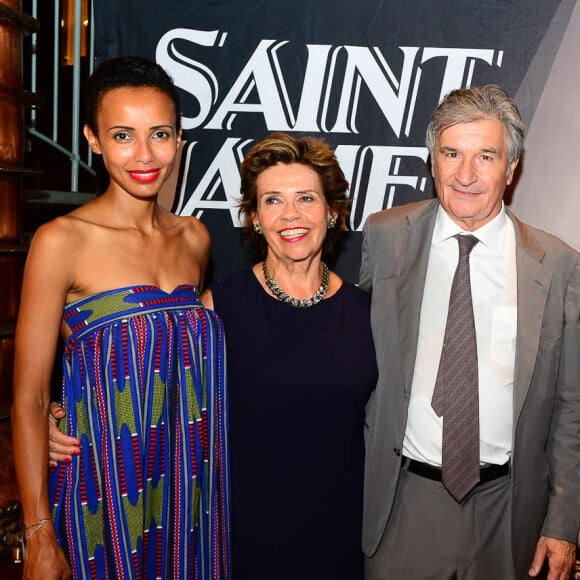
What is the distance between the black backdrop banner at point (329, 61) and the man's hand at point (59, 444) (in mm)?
1334

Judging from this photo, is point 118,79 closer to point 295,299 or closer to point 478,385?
point 295,299

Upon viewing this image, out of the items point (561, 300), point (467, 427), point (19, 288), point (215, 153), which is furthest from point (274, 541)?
point (215, 153)

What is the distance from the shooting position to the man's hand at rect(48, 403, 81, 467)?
186 cm

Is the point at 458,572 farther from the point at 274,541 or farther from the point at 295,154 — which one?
the point at 295,154

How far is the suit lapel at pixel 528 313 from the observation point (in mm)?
2006

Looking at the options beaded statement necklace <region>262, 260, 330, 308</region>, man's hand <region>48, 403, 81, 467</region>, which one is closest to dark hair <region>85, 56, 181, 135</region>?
beaded statement necklace <region>262, 260, 330, 308</region>

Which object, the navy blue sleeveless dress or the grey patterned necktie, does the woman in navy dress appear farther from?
the grey patterned necktie

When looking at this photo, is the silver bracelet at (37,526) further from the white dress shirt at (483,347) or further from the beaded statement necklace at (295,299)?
the white dress shirt at (483,347)

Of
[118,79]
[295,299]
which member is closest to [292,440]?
[295,299]

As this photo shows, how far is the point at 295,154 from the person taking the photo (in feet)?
7.02

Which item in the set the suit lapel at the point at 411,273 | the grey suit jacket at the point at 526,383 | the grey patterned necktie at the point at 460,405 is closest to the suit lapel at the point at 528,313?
the grey suit jacket at the point at 526,383

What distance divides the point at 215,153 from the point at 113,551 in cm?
169

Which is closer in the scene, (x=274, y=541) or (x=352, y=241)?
(x=274, y=541)

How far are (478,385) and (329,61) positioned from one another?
5.14 ft
